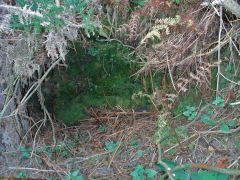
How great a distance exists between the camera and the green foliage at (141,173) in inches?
76.7

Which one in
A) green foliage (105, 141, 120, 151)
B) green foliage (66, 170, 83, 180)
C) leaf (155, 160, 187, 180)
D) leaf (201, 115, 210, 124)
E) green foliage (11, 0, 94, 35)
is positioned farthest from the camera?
green foliage (105, 141, 120, 151)

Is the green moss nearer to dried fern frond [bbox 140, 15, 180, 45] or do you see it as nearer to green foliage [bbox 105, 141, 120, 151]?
dried fern frond [bbox 140, 15, 180, 45]

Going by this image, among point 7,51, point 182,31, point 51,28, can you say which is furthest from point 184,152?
point 7,51

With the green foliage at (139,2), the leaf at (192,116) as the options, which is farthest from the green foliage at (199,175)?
the green foliage at (139,2)

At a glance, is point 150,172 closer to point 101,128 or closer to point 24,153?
point 101,128

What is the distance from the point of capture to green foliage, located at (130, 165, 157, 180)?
1.95 metres

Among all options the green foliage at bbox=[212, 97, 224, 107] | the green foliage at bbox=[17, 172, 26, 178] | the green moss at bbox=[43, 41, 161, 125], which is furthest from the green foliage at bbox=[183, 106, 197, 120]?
the green foliage at bbox=[17, 172, 26, 178]

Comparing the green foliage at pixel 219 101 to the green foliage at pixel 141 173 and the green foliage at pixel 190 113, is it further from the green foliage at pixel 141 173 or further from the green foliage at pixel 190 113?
the green foliage at pixel 141 173

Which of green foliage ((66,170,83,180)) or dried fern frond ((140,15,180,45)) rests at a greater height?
dried fern frond ((140,15,180,45))

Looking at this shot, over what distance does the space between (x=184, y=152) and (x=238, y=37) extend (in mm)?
1295

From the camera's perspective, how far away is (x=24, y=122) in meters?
2.34

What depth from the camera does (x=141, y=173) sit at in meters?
1.97

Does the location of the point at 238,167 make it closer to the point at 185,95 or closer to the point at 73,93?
the point at 185,95

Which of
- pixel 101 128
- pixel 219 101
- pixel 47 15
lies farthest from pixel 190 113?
pixel 47 15
